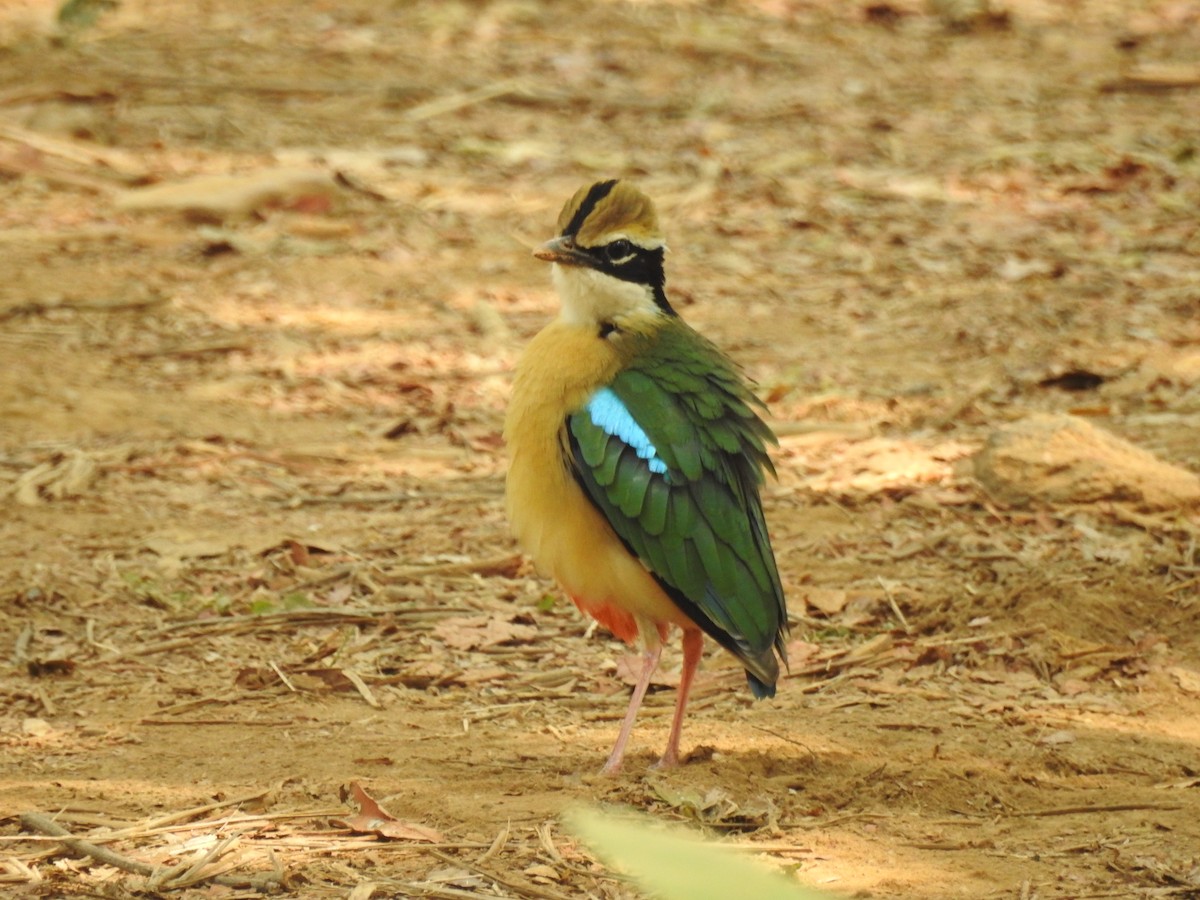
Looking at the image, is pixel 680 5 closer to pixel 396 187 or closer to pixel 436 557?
pixel 396 187

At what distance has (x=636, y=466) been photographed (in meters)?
4.91

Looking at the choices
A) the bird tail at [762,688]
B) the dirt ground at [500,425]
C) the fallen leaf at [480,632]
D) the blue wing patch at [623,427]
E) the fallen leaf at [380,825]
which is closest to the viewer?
the fallen leaf at [380,825]

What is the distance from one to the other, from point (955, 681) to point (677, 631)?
1482 mm

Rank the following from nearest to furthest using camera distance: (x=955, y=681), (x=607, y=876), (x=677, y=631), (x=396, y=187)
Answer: (x=607, y=876), (x=955, y=681), (x=677, y=631), (x=396, y=187)

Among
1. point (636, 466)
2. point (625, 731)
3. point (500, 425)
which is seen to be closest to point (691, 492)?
point (636, 466)

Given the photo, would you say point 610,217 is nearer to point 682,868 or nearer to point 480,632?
point 480,632

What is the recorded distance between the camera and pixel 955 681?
18.8 ft

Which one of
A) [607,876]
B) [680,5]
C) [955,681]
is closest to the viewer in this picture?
[607,876]

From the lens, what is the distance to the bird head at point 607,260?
5.32 metres

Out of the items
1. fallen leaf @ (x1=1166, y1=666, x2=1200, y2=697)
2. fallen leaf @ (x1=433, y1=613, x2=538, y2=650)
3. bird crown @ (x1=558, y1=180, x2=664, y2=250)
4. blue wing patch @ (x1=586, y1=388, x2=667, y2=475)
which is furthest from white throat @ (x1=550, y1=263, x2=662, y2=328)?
fallen leaf @ (x1=1166, y1=666, x2=1200, y2=697)

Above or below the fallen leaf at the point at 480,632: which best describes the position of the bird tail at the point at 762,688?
above

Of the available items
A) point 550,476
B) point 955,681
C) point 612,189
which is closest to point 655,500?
point 550,476

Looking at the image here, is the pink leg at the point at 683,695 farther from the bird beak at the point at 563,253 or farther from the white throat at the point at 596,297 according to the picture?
the bird beak at the point at 563,253

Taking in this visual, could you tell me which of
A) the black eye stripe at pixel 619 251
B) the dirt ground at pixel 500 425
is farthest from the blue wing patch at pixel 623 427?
the dirt ground at pixel 500 425
